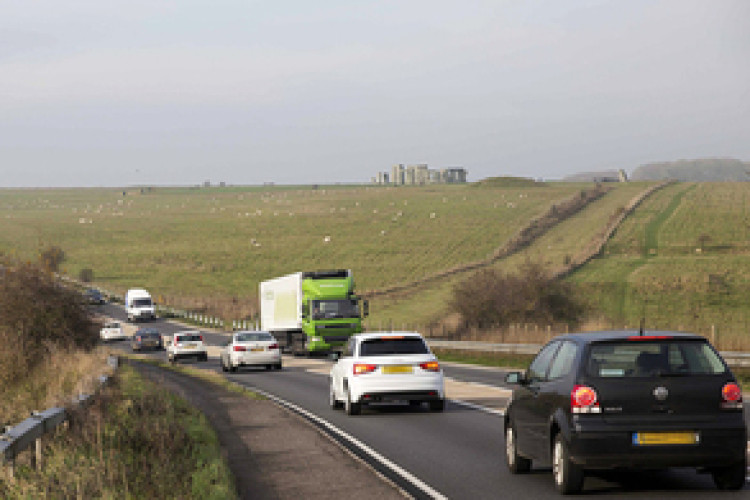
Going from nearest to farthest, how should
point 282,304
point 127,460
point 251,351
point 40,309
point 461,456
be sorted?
1. point 127,460
2. point 461,456
3. point 40,309
4. point 251,351
5. point 282,304

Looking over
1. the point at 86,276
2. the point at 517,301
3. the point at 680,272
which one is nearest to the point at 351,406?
the point at 517,301

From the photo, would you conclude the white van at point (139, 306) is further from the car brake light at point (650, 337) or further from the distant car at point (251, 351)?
the car brake light at point (650, 337)

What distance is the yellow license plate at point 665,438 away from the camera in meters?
10.5

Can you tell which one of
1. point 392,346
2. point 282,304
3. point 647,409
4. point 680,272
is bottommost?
point 647,409

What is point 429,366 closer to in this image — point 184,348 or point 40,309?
point 40,309

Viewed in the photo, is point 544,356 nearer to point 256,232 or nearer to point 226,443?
point 226,443

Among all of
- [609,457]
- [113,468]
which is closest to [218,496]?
[113,468]

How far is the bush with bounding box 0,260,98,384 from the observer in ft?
100

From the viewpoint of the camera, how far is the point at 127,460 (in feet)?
39.0

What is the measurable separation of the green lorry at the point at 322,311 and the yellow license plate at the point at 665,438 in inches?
1330

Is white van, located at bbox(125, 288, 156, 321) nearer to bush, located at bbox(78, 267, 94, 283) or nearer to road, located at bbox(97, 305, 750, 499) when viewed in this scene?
bush, located at bbox(78, 267, 94, 283)

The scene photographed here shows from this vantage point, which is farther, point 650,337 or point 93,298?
point 93,298

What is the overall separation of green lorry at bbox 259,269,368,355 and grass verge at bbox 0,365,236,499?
29635 mm

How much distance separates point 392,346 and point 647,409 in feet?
35.4
